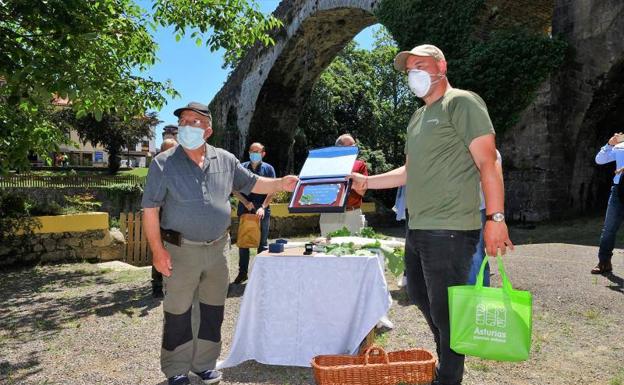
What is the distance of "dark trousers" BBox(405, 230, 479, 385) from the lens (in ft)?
8.40

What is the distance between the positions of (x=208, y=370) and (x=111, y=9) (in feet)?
15.6

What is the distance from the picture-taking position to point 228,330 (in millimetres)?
4516

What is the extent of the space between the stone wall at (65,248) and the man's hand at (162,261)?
22.7 feet

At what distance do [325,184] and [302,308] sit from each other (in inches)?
37.2

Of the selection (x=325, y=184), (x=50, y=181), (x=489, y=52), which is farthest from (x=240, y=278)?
(x=50, y=181)

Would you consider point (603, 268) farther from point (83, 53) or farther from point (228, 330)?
point (83, 53)

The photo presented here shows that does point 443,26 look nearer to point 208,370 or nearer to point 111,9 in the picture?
point 111,9

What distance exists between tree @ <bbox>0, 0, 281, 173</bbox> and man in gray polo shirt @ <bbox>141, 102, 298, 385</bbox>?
179 cm

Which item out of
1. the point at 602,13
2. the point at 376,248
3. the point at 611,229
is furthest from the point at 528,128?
the point at 376,248

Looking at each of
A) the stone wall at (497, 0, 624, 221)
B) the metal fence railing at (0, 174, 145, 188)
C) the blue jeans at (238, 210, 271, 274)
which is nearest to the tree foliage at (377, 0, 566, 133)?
the stone wall at (497, 0, 624, 221)

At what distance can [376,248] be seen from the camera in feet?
12.3

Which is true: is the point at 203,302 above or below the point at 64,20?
below

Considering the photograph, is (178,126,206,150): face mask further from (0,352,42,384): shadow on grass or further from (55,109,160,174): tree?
(55,109,160,174): tree

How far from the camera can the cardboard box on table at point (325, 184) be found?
3.26m
